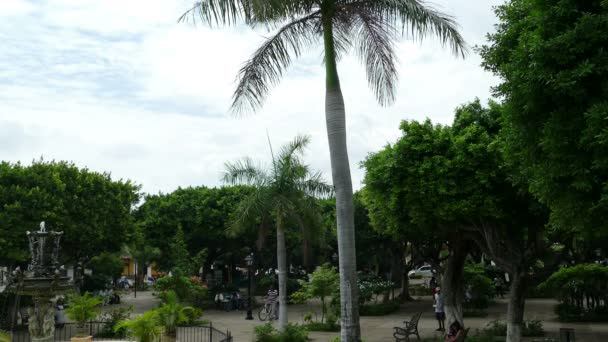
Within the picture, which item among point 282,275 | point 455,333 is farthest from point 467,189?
point 282,275

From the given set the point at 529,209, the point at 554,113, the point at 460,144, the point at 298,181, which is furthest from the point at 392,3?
the point at 298,181

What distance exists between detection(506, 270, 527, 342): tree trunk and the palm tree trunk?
6.82 meters

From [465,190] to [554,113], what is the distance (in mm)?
7450

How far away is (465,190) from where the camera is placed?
15.8 m

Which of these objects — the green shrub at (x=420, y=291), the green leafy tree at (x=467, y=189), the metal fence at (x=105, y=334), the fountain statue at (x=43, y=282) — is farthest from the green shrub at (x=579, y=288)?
the fountain statue at (x=43, y=282)

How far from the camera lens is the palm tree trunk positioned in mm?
12438

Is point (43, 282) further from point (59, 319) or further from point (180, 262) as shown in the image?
point (180, 262)

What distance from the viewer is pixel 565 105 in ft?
28.0

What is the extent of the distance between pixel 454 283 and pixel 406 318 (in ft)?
26.3

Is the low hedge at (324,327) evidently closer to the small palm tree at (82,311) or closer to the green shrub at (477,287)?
the small palm tree at (82,311)

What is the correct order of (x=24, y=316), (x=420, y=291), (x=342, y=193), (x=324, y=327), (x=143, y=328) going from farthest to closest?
1. (x=420, y=291)
2. (x=24, y=316)
3. (x=324, y=327)
4. (x=143, y=328)
5. (x=342, y=193)

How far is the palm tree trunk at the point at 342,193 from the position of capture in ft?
40.8

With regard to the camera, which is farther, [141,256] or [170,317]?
[141,256]

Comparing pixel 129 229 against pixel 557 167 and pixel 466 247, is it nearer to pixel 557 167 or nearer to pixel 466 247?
pixel 466 247
